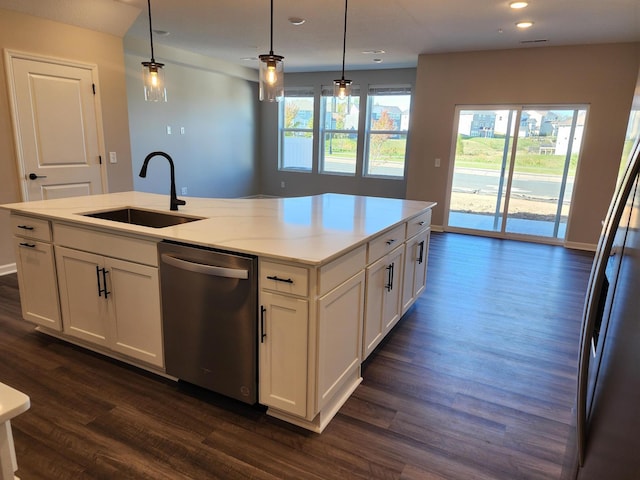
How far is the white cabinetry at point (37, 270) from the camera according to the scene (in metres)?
2.59

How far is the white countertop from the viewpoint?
193cm

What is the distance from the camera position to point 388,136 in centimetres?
798

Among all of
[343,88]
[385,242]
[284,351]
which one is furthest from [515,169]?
[284,351]

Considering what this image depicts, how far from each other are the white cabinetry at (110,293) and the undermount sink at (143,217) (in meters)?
0.33

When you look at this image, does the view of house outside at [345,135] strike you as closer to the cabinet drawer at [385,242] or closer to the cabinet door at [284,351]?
the cabinet drawer at [385,242]

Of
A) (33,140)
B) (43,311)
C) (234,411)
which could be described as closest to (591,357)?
(234,411)

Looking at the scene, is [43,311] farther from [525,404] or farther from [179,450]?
[525,404]

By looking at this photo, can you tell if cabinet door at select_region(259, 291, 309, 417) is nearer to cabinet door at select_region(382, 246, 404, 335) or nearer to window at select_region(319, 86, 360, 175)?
cabinet door at select_region(382, 246, 404, 335)

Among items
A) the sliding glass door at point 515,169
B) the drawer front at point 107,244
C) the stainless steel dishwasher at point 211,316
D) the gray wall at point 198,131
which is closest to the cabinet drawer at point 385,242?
the stainless steel dishwasher at point 211,316

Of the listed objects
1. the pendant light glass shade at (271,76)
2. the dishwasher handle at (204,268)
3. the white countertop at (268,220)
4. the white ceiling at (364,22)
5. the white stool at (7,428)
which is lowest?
the dishwasher handle at (204,268)

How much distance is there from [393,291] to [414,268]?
485 millimetres

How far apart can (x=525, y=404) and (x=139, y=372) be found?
220 centimetres

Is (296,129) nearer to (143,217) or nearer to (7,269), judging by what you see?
(7,269)

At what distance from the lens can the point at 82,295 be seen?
2514mm
